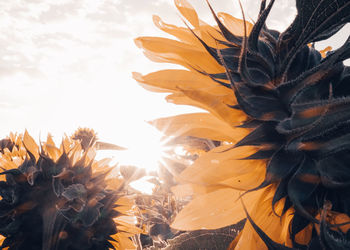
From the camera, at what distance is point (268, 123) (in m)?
0.74

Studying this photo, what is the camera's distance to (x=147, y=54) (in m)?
0.93

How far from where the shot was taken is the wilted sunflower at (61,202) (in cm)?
139

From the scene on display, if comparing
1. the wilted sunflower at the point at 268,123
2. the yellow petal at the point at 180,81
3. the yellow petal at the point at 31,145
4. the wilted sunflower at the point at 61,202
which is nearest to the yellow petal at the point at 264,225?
the wilted sunflower at the point at 268,123

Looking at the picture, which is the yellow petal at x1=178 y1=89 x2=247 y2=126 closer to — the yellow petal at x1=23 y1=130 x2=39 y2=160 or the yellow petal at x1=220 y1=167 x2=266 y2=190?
the yellow petal at x1=220 y1=167 x2=266 y2=190

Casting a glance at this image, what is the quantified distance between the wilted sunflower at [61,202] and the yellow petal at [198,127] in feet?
2.47

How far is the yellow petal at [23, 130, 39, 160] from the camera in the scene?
165 centimetres

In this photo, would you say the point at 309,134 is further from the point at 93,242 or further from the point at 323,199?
the point at 93,242

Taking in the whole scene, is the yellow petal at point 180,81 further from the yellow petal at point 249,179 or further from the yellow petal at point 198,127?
the yellow petal at point 249,179

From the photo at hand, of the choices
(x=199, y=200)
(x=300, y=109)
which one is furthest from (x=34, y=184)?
(x=300, y=109)

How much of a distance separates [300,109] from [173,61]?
0.35m

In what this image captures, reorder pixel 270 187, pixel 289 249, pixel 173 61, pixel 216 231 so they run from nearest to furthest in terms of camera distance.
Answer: pixel 289 249, pixel 270 187, pixel 173 61, pixel 216 231

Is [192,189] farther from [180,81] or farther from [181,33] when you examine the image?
[181,33]

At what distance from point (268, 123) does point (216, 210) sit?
9.9 inches

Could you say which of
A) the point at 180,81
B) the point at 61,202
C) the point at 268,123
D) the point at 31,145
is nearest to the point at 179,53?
the point at 180,81
